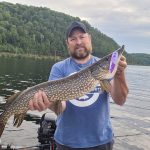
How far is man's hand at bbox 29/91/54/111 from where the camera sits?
4.56m

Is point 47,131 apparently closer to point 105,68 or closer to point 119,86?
point 119,86

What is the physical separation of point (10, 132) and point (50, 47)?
136 m

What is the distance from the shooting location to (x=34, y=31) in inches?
6142

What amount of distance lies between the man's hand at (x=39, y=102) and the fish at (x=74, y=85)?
0.18ft

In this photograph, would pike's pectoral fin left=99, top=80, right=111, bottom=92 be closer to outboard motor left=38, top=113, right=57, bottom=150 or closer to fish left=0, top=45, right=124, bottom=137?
fish left=0, top=45, right=124, bottom=137

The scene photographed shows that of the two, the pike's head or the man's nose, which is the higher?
the man's nose

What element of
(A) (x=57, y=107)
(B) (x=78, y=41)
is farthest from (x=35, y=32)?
(A) (x=57, y=107)

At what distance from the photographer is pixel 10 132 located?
1489cm

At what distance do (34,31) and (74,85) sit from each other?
153m

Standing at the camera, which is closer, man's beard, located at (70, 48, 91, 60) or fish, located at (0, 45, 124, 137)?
fish, located at (0, 45, 124, 137)

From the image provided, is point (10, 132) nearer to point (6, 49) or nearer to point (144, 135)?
point (144, 135)

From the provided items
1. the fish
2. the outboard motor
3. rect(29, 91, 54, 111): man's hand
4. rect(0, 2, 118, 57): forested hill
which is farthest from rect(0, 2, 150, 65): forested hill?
rect(29, 91, 54, 111): man's hand

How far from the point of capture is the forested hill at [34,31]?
135 m

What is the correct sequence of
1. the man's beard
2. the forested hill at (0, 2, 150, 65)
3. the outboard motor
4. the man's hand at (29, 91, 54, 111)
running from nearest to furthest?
the man's hand at (29, 91, 54, 111) < the man's beard < the outboard motor < the forested hill at (0, 2, 150, 65)
